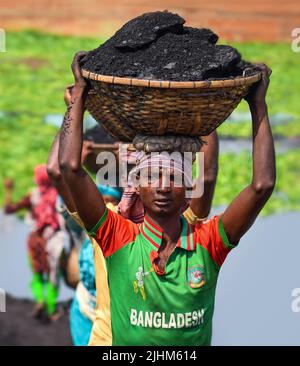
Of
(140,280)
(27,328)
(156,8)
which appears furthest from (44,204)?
(156,8)

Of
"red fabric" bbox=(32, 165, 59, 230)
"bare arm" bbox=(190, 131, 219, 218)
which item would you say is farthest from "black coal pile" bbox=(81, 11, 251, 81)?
"red fabric" bbox=(32, 165, 59, 230)

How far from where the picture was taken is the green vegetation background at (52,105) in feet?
32.1

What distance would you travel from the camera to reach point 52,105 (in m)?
12.2

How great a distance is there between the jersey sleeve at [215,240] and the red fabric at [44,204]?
3.53 meters

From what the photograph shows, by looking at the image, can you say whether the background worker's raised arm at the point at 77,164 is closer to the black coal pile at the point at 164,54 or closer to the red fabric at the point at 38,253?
the black coal pile at the point at 164,54

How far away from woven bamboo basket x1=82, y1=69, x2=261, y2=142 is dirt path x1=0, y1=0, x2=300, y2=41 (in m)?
11.2

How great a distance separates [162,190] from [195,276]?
0.35 metres

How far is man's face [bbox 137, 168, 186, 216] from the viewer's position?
3521mm

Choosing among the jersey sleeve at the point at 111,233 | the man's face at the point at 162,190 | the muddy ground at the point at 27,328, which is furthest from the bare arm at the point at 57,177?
the muddy ground at the point at 27,328

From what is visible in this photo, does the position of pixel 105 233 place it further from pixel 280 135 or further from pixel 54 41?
pixel 54 41

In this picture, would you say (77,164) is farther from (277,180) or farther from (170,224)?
(277,180)

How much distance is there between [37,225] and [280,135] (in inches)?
185

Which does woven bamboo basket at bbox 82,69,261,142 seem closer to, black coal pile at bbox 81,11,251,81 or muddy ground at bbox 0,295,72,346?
black coal pile at bbox 81,11,251,81

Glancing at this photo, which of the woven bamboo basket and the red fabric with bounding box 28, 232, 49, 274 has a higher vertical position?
the woven bamboo basket
